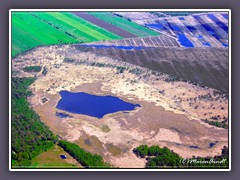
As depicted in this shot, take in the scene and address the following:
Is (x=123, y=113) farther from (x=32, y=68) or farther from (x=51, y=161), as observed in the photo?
(x=32, y=68)

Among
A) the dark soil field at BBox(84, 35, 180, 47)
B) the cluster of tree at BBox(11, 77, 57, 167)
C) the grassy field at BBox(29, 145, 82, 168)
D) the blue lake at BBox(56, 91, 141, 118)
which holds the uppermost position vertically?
the dark soil field at BBox(84, 35, 180, 47)

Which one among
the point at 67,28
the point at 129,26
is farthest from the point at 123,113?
the point at 67,28

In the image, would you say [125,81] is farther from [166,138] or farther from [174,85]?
[166,138]

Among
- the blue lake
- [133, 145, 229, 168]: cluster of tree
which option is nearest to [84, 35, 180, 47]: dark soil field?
the blue lake

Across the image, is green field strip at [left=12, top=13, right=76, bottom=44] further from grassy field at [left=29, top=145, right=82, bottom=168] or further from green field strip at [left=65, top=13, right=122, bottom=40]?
grassy field at [left=29, top=145, right=82, bottom=168]

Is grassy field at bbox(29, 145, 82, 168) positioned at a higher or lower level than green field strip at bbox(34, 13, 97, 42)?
lower

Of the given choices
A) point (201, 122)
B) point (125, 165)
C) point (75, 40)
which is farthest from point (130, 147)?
point (75, 40)

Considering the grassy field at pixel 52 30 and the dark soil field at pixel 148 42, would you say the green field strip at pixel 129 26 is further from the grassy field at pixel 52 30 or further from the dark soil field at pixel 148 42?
the grassy field at pixel 52 30
